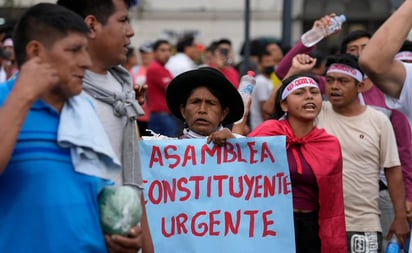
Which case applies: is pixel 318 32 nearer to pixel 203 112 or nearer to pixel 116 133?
pixel 203 112

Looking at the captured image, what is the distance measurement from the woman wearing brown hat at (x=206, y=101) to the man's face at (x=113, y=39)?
6.34ft

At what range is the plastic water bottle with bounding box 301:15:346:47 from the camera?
850cm

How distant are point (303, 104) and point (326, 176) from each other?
1.89 ft

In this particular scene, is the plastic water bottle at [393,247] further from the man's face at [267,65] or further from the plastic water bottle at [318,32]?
the man's face at [267,65]

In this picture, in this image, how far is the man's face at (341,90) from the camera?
26.4ft

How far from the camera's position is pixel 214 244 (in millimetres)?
6371

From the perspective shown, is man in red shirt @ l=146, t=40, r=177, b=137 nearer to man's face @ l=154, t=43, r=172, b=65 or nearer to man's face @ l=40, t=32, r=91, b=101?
man's face @ l=154, t=43, r=172, b=65

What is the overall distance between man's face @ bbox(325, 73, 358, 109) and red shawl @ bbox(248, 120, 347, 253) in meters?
0.99

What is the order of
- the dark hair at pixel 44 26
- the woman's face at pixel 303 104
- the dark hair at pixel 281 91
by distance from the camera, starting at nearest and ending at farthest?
the dark hair at pixel 44 26
the woman's face at pixel 303 104
the dark hair at pixel 281 91

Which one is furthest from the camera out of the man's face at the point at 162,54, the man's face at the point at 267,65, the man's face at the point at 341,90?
the man's face at the point at 162,54

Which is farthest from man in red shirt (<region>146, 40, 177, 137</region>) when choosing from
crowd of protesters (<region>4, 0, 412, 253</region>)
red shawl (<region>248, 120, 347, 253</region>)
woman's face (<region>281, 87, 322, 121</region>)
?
red shawl (<region>248, 120, 347, 253</region>)

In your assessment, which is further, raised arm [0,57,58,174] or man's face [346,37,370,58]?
man's face [346,37,370,58]

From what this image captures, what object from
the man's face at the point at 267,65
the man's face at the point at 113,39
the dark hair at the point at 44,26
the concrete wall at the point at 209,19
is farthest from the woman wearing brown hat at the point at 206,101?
the concrete wall at the point at 209,19

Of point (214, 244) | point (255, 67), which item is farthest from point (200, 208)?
point (255, 67)
